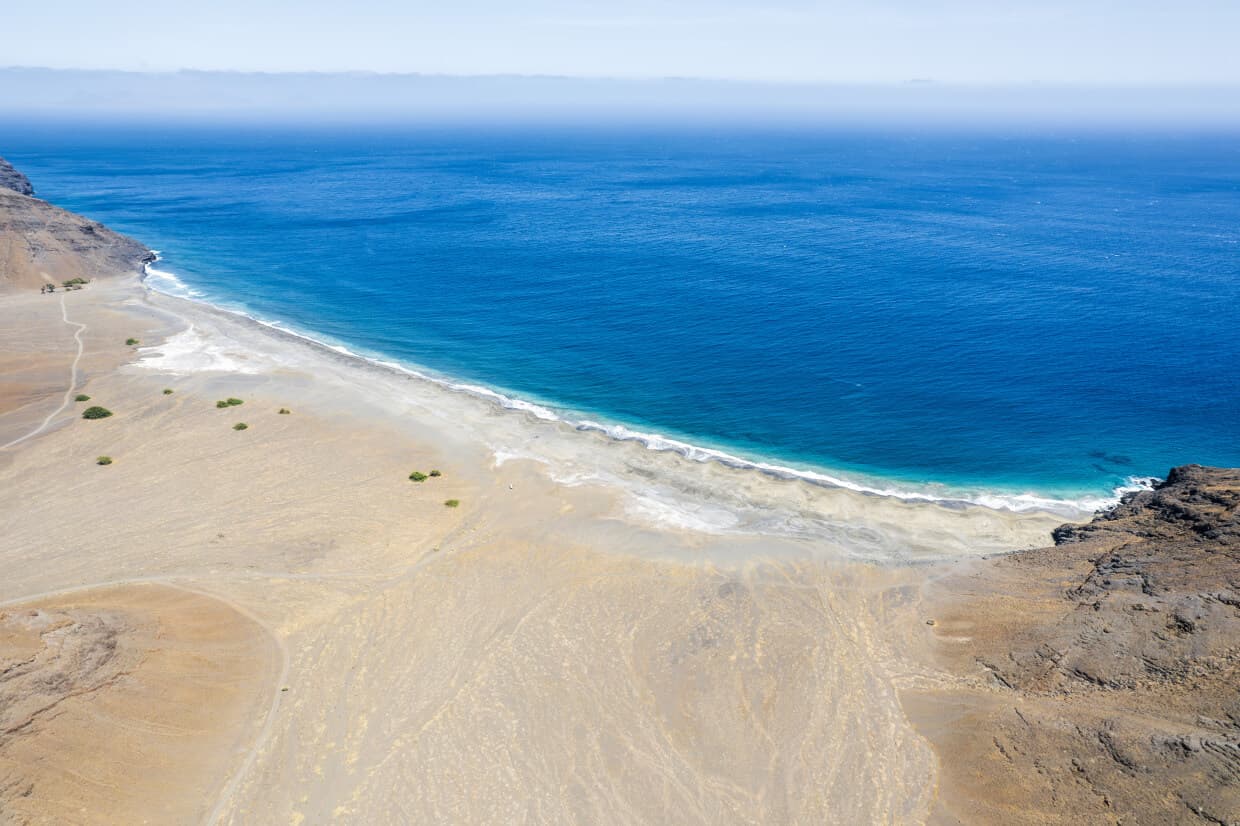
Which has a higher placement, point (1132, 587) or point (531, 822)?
point (1132, 587)

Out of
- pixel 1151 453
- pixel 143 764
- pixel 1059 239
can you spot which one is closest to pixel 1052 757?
pixel 143 764

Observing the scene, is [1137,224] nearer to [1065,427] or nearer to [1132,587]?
[1065,427]

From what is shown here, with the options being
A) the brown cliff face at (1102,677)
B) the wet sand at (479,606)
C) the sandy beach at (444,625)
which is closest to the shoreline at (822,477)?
the sandy beach at (444,625)

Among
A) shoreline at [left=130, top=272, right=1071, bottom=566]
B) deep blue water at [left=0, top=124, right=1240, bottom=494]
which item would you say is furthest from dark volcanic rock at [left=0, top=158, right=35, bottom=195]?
shoreline at [left=130, top=272, right=1071, bottom=566]

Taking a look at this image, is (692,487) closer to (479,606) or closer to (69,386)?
(479,606)

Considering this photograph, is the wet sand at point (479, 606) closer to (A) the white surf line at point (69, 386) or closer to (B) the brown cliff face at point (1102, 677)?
(A) the white surf line at point (69, 386)

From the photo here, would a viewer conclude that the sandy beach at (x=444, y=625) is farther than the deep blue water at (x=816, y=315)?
No
